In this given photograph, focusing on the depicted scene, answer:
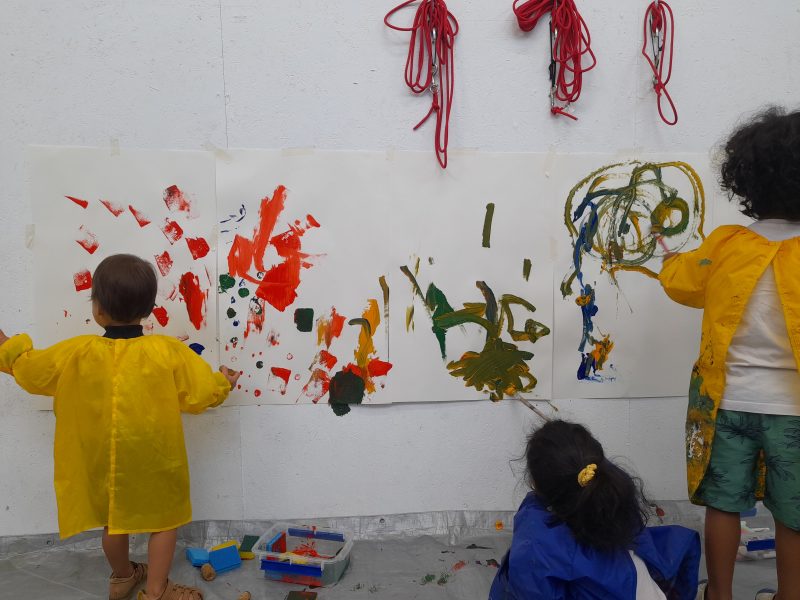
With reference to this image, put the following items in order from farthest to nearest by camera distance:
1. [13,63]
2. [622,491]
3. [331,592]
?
1. [13,63]
2. [331,592]
3. [622,491]

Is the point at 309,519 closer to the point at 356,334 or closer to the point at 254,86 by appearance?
the point at 356,334

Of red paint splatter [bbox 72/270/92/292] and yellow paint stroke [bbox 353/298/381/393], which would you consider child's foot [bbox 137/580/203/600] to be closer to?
yellow paint stroke [bbox 353/298/381/393]

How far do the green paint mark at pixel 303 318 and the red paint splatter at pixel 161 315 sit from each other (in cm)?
39

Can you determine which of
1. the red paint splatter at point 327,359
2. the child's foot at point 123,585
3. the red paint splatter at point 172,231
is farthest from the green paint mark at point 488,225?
the child's foot at point 123,585

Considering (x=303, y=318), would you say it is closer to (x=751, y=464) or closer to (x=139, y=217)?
(x=139, y=217)

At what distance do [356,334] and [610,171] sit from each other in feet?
3.20

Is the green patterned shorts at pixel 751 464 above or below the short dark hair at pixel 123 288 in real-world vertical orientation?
below

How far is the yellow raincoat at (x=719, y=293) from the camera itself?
1.34 metres

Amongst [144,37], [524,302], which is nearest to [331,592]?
[524,302]

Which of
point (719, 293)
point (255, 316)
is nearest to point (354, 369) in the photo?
point (255, 316)

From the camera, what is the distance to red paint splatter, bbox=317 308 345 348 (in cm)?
190

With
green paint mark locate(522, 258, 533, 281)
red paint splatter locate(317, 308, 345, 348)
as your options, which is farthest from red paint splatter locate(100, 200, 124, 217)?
green paint mark locate(522, 258, 533, 281)

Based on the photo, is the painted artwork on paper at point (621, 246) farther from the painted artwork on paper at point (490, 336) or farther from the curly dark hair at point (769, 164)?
the curly dark hair at point (769, 164)

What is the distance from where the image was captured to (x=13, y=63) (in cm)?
177
